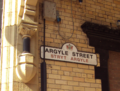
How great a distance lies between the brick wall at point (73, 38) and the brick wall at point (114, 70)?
0.53 m

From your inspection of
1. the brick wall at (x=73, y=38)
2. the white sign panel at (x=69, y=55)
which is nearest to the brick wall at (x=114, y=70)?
the brick wall at (x=73, y=38)

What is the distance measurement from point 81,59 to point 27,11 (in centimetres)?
213

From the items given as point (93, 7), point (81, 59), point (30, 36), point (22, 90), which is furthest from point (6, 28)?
point (93, 7)

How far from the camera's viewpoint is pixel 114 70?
867 centimetres

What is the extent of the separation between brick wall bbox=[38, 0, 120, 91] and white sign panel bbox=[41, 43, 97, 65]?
0.12 metres

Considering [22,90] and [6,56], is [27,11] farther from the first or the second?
[22,90]

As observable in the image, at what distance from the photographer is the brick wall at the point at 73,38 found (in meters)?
7.62

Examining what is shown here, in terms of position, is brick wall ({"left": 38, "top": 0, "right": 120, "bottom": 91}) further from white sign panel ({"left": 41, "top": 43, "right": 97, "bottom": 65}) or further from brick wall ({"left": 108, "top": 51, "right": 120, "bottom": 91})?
brick wall ({"left": 108, "top": 51, "right": 120, "bottom": 91})

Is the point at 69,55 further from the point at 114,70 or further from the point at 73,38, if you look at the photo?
the point at 114,70

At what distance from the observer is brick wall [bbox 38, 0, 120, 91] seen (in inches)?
300

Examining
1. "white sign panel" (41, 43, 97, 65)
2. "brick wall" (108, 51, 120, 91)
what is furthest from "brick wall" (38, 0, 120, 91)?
"brick wall" (108, 51, 120, 91)

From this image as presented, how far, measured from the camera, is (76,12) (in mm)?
8617

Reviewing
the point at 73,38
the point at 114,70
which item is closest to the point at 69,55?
the point at 73,38

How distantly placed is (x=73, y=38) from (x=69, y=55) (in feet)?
1.95
